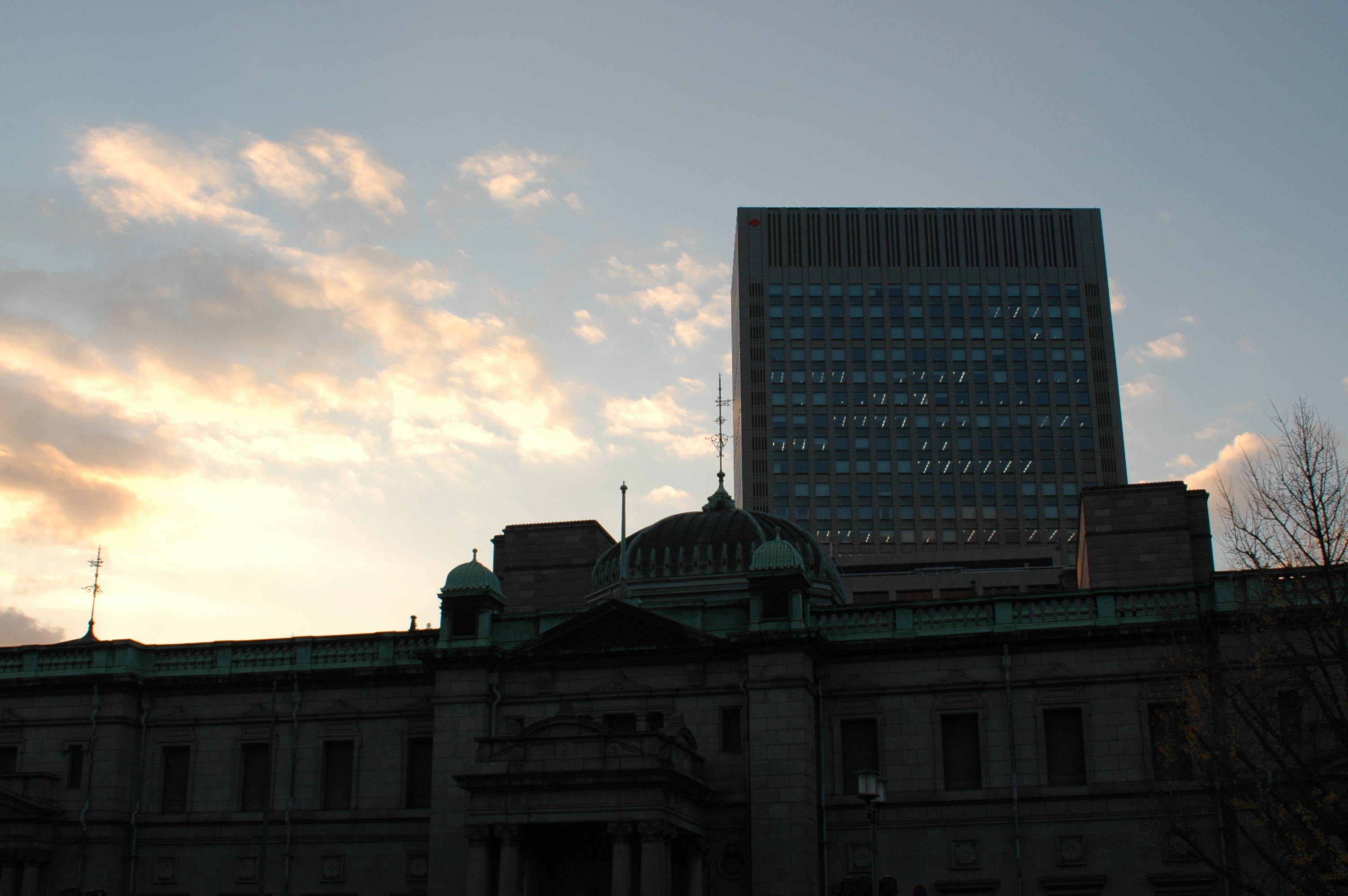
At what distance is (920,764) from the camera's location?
4062cm

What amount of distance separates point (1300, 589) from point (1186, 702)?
3985 mm

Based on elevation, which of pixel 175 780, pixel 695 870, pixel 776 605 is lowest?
pixel 695 870

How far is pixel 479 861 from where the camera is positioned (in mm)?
37906

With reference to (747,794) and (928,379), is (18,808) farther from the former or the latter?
(928,379)

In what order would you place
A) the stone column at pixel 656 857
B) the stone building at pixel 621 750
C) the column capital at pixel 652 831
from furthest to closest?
the stone building at pixel 621 750, the column capital at pixel 652 831, the stone column at pixel 656 857

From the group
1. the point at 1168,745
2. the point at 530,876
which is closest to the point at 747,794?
the point at 530,876

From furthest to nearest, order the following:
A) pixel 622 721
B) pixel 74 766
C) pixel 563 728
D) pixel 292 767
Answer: pixel 74 766 < pixel 292 767 < pixel 622 721 < pixel 563 728

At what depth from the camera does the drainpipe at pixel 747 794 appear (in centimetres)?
3944

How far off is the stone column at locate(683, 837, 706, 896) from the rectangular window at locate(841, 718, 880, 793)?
4.89 m

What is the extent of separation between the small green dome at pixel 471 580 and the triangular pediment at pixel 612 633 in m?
2.40

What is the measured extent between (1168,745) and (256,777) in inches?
1135

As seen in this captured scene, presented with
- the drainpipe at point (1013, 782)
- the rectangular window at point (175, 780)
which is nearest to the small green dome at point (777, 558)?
the drainpipe at point (1013, 782)

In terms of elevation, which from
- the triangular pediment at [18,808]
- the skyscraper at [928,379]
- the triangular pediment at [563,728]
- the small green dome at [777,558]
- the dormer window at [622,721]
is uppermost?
the skyscraper at [928,379]

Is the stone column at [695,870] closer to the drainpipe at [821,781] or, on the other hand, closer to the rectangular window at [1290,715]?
the drainpipe at [821,781]
